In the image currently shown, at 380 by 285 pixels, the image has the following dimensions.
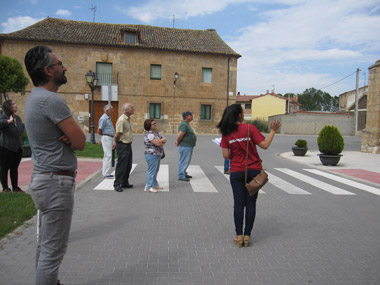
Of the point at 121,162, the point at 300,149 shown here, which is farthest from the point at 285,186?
the point at 300,149

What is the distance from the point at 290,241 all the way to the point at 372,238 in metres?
1.21

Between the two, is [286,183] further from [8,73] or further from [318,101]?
[318,101]

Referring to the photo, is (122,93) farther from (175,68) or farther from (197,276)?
(197,276)

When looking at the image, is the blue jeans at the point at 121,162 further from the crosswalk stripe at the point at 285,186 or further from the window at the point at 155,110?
the window at the point at 155,110

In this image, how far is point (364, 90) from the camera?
132 feet

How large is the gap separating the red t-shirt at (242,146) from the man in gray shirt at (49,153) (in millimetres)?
2126

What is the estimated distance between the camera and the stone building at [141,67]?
2866cm

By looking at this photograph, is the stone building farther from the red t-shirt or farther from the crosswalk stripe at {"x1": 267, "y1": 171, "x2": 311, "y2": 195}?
the red t-shirt

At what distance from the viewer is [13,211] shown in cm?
496

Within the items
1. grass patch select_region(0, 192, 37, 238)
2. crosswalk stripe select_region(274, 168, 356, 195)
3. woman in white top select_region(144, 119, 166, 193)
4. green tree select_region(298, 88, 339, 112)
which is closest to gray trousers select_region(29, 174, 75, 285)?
grass patch select_region(0, 192, 37, 238)

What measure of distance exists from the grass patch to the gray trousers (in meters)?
2.09

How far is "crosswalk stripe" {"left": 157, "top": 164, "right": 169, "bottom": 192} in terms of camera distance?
7.62m

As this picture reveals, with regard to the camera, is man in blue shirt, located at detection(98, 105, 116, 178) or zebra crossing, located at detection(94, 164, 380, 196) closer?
zebra crossing, located at detection(94, 164, 380, 196)

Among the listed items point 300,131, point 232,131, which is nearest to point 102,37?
point 300,131
